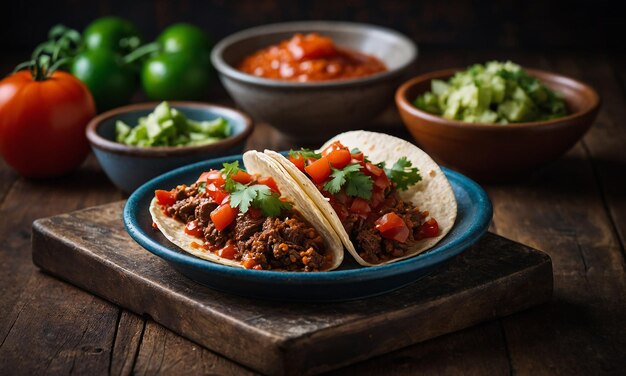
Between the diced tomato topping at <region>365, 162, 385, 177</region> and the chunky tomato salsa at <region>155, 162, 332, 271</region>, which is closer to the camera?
the chunky tomato salsa at <region>155, 162, 332, 271</region>

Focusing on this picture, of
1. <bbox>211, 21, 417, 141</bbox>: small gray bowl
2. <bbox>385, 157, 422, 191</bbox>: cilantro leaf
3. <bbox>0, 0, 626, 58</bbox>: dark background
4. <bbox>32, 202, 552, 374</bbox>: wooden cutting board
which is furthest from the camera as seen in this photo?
<bbox>0, 0, 626, 58</bbox>: dark background

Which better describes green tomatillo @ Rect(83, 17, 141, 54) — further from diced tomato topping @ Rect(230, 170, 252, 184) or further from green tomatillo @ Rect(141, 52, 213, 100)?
diced tomato topping @ Rect(230, 170, 252, 184)

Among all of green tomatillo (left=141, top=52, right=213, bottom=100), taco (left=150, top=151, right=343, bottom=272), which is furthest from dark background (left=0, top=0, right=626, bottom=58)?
taco (left=150, top=151, right=343, bottom=272)

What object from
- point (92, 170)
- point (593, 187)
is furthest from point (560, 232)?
point (92, 170)

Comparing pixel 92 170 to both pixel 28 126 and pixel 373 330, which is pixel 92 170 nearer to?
pixel 28 126

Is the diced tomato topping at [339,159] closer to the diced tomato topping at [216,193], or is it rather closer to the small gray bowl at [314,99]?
the diced tomato topping at [216,193]

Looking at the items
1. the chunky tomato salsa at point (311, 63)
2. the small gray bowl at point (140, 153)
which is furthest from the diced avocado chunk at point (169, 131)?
the chunky tomato salsa at point (311, 63)

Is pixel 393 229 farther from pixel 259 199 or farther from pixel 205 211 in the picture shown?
pixel 205 211
